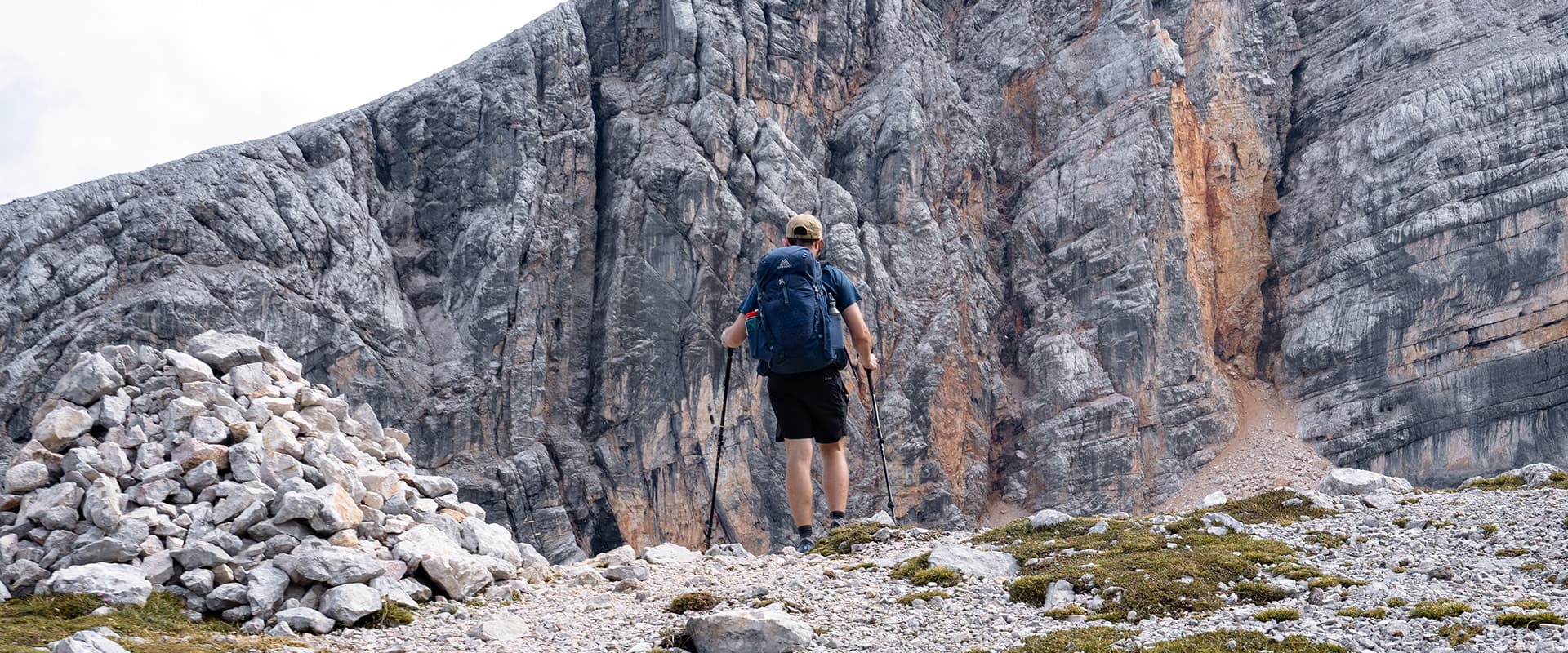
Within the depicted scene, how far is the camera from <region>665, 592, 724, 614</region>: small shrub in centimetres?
767

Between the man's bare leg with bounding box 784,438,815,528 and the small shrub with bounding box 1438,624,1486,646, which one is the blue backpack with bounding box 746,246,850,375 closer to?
the man's bare leg with bounding box 784,438,815,528

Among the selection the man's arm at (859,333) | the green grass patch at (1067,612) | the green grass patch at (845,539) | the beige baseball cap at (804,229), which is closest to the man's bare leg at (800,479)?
the green grass patch at (845,539)

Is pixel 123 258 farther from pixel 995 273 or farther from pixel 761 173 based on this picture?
pixel 995 273

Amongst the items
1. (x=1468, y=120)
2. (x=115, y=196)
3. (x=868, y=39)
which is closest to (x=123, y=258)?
(x=115, y=196)

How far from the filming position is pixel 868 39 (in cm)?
5022

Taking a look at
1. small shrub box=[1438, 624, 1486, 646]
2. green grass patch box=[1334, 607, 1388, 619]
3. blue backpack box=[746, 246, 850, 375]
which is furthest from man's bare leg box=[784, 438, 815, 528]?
small shrub box=[1438, 624, 1486, 646]

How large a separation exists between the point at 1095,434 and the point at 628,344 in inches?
758

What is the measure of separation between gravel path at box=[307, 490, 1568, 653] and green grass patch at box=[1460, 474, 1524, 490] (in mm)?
2043

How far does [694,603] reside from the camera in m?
7.72

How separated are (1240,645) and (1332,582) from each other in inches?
60.1

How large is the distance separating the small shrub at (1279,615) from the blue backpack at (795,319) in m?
4.19

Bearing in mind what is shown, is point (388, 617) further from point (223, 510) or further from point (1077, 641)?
point (1077, 641)

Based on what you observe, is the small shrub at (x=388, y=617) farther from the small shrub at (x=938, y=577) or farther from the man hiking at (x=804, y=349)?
the small shrub at (x=938, y=577)

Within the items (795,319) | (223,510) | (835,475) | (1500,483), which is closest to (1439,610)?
(835,475)
